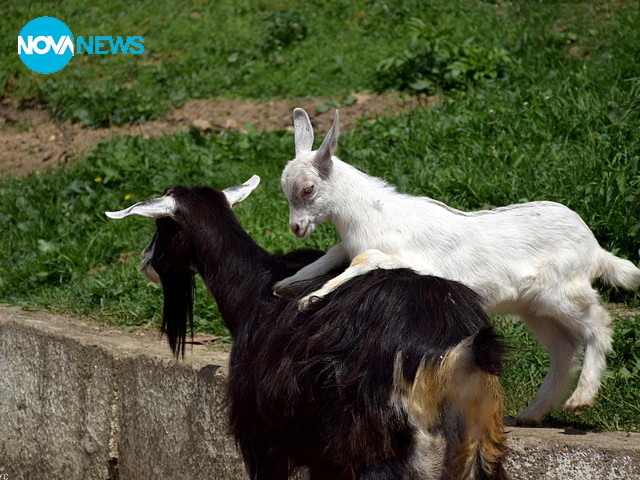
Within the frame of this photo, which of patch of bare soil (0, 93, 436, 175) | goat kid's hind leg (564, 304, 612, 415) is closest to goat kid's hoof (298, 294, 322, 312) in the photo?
goat kid's hind leg (564, 304, 612, 415)

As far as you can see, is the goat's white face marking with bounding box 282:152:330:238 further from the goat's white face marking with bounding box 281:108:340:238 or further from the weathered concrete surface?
the weathered concrete surface

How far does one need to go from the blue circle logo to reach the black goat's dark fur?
8.07 meters

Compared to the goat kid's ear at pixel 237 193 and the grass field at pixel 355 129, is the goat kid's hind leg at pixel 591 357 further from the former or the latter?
the goat kid's ear at pixel 237 193

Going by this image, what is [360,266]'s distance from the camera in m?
3.78

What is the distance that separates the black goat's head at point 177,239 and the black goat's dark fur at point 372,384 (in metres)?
0.58

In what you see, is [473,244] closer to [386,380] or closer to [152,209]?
[386,380]

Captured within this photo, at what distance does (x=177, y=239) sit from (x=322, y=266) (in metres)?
0.87

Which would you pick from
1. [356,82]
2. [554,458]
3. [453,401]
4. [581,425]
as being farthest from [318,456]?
[356,82]

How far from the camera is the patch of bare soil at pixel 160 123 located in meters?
8.84

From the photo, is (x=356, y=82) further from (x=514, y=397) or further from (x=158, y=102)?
(x=514, y=397)

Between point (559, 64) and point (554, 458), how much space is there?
503cm

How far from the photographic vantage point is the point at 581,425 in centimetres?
438

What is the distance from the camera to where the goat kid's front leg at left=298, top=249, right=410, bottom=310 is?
3760 millimetres

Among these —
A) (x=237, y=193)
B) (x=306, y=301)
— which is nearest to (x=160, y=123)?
(x=237, y=193)
